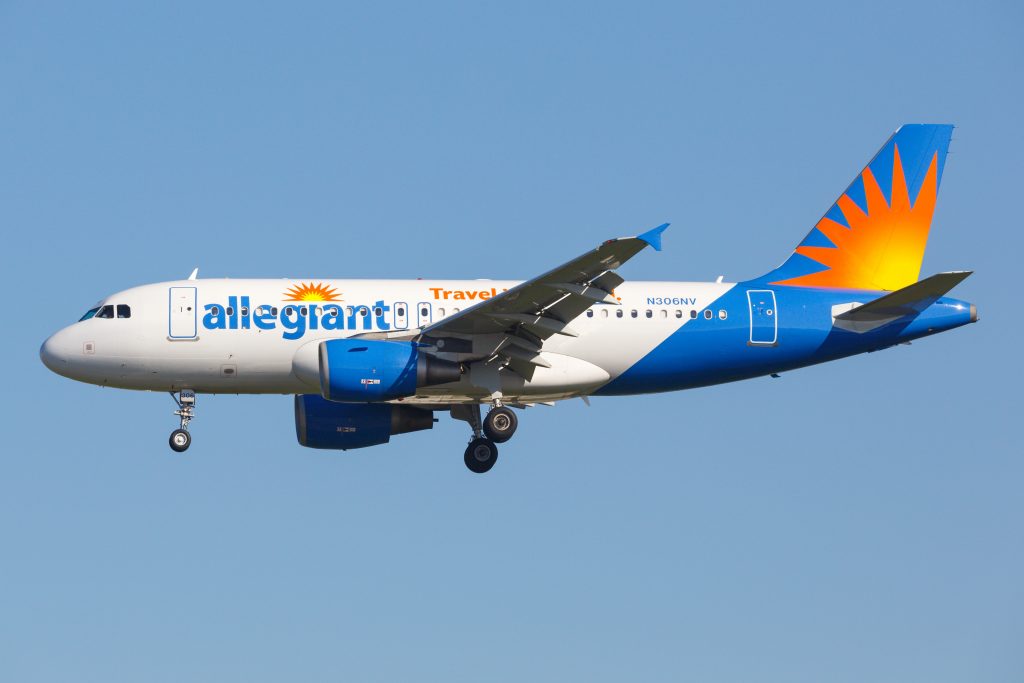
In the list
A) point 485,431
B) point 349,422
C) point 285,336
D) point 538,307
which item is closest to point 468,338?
point 538,307

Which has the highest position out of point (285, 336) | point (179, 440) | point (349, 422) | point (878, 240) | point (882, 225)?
point (882, 225)

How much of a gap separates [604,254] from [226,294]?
33.1ft

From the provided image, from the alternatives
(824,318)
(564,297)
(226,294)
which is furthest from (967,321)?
(226,294)

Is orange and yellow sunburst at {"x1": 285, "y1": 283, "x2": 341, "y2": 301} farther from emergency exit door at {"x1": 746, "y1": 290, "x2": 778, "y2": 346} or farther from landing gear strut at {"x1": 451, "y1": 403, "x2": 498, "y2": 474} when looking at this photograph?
emergency exit door at {"x1": 746, "y1": 290, "x2": 778, "y2": 346}

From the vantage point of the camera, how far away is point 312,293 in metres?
40.4

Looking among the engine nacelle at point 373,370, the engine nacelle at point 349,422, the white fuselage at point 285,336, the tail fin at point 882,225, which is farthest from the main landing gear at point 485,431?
the tail fin at point 882,225

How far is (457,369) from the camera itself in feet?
130

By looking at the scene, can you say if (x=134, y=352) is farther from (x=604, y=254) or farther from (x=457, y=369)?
(x=604, y=254)

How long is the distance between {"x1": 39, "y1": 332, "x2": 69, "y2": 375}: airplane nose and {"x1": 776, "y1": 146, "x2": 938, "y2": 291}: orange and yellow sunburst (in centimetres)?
1868

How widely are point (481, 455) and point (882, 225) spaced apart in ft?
42.6

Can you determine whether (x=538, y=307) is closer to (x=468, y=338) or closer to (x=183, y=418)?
(x=468, y=338)

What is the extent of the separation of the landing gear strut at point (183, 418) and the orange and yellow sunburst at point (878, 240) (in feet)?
51.9

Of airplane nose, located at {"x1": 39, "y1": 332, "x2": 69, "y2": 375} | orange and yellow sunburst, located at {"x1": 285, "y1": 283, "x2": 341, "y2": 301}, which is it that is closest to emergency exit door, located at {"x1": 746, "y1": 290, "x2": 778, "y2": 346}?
orange and yellow sunburst, located at {"x1": 285, "y1": 283, "x2": 341, "y2": 301}

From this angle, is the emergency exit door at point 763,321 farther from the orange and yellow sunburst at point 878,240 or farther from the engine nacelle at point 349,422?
the engine nacelle at point 349,422
